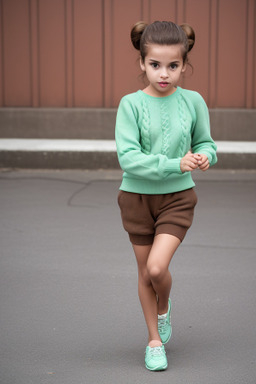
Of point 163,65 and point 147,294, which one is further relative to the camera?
point 147,294

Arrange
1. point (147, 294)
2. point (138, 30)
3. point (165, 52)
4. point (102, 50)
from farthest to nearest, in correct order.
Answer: point (102, 50)
point (147, 294)
point (138, 30)
point (165, 52)

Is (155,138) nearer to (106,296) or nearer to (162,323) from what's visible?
(162,323)

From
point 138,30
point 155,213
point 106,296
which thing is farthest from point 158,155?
point 106,296

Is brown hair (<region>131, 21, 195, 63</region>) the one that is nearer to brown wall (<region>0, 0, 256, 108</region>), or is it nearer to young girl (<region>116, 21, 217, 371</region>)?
young girl (<region>116, 21, 217, 371</region>)

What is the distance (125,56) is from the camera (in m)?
11.9

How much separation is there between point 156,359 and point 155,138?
106cm

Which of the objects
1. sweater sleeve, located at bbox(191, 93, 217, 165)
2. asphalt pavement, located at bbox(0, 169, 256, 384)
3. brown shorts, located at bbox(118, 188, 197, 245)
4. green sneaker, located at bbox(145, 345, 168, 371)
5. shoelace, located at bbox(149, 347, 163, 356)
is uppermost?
sweater sleeve, located at bbox(191, 93, 217, 165)

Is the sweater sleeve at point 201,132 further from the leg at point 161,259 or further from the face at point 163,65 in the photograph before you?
the leg at point 161,259

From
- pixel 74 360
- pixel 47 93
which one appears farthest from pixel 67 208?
pixel 47 93

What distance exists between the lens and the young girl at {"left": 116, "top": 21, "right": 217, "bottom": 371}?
3596 millimetres

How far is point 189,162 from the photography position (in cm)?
349

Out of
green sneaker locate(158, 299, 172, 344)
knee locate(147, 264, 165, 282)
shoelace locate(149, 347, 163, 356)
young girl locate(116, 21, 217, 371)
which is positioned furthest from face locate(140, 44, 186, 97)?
shoelace locate(149, 347, 163, 356)

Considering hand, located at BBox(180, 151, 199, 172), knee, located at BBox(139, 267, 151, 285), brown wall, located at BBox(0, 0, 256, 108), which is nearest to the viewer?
hand, located at BBox(180, 151, 199, 172)

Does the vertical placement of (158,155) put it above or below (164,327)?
above
